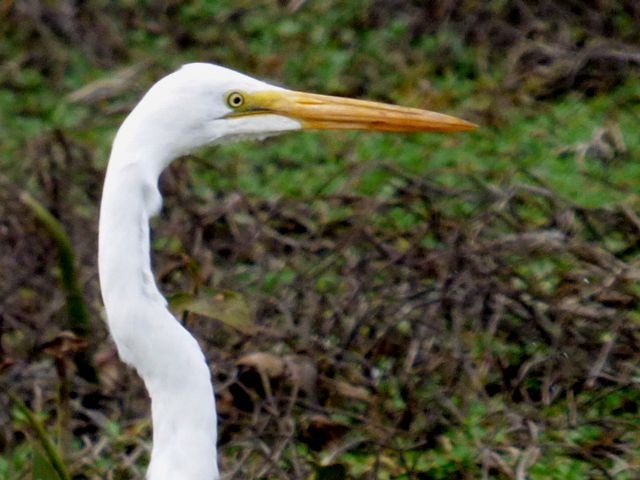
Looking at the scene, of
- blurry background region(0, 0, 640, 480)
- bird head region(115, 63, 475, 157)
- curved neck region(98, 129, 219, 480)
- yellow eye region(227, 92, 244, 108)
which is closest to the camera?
curved neck region(98, 129, 219, 480)

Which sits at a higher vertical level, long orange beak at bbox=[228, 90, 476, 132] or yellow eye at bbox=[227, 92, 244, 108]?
yellow eye at bbox=[227, 92, 244, 108]

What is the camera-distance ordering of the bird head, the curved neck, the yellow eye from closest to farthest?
the curved neck < the bird head < the yellow eye

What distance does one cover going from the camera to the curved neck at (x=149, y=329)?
2.90 meters

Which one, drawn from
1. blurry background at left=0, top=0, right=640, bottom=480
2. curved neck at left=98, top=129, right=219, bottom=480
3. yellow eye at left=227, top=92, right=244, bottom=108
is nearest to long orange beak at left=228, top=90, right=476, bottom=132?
yellow eye at left=227, top=92, right=244, bottom=108

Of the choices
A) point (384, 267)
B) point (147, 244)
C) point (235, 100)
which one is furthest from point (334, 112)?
point (384, 267)

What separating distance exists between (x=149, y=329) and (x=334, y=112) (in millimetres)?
641

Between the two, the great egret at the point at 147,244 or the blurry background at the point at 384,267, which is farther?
the blurry background at the point at 384,267

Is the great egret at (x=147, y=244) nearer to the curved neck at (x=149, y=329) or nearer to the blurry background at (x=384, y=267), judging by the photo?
the curved neck at (x=149, y=329)

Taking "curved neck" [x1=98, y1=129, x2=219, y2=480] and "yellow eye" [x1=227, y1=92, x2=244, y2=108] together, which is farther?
"yellow eye" [x1=227, y1=92, x2=244, y2=108]

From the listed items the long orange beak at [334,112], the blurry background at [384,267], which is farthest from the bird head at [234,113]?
the blurry background at [384,267]

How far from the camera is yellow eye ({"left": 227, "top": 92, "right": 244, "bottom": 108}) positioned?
316cm

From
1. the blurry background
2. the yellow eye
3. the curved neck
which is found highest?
the yellow eye

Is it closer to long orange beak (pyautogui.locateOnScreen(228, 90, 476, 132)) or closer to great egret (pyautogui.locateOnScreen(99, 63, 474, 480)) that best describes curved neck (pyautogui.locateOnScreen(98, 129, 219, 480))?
great egret (pyautogui.locateOnScreen(99, 63, 474, 480))

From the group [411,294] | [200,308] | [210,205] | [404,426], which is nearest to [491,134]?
[210,205]
